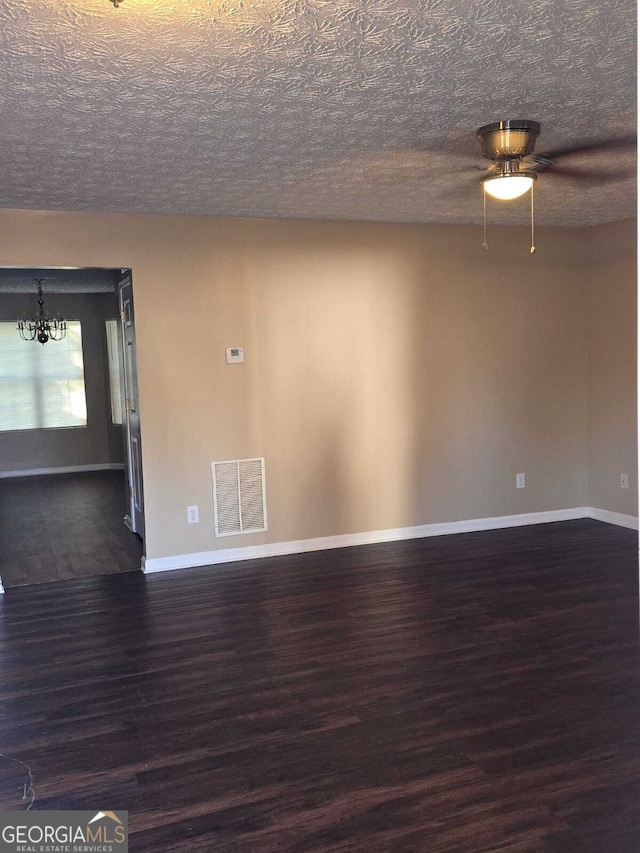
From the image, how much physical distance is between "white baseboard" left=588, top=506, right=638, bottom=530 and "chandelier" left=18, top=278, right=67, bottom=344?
6.72 metres

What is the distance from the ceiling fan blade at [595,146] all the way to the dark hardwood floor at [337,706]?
228 centimetres

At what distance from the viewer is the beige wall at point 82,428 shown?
9.60 m

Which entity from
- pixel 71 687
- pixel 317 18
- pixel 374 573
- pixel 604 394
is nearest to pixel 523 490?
pixel 604 394

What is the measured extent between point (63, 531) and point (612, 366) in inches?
181

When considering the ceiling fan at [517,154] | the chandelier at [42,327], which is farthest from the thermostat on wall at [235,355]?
the chandelier at [42,327]

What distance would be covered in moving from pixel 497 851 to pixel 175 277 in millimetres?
3813

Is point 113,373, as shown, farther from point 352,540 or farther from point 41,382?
point 352,540

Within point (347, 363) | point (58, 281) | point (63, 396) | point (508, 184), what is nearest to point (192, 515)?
point (347, 363)

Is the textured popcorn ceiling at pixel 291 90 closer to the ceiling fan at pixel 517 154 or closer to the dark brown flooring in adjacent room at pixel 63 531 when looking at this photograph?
the ceiling fan at pixel 517 154

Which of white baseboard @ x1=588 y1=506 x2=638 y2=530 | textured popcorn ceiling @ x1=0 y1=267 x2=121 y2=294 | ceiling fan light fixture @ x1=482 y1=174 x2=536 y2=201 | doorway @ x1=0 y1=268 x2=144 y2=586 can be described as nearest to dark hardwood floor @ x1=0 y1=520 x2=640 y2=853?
white baseboard @ x1=588 y1=506 x2=638 y2=530

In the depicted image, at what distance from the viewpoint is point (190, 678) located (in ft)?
11.0

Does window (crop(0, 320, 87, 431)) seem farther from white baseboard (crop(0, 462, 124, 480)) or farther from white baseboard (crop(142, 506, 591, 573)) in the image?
white baseboard (crop(142, 506, 591, 573))

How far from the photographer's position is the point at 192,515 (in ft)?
16.7

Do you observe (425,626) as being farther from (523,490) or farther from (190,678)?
(523,490)
